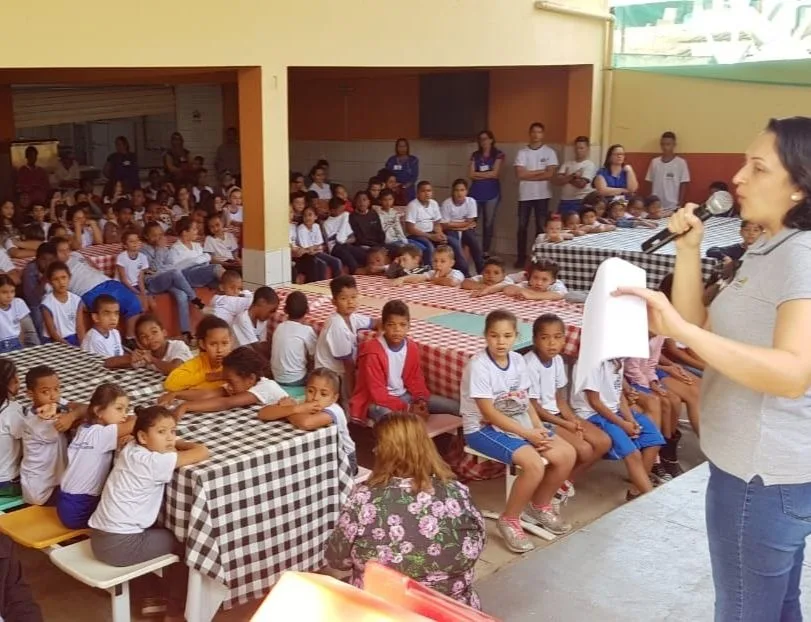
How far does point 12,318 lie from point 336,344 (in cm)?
203

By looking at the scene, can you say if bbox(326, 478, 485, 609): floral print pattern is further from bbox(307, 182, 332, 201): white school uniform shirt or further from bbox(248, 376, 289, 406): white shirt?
bbox(307, 182, 332, 201): white school uniform shirt

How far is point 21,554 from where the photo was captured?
413 centimetres

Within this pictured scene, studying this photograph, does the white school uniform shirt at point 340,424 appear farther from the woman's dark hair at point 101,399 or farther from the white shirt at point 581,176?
the white shirt at point 581,176

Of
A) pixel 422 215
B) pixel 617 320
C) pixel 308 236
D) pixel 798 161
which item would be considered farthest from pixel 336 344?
pixel 422 215

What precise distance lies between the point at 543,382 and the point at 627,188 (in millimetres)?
5728

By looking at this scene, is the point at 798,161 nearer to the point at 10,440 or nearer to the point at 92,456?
the point at 92,456

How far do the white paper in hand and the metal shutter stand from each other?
11962mm

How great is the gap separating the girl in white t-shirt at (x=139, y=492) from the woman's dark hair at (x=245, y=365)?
0.64m

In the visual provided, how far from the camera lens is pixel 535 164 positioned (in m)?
10.4

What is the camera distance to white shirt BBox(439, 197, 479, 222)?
961 centimetres

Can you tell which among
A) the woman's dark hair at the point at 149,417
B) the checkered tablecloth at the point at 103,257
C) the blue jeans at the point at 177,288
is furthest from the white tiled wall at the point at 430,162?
the woman's dark hair at the point at 149,417

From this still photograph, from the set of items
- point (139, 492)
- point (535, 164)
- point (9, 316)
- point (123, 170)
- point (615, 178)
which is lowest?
point (139, 492)

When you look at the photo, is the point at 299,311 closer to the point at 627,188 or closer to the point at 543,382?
the point at 543,382

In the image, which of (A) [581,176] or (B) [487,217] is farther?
(B) [487,217]
